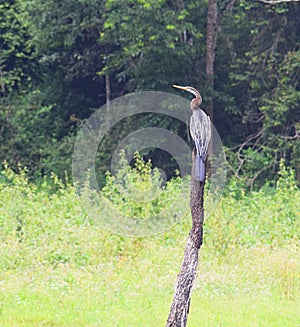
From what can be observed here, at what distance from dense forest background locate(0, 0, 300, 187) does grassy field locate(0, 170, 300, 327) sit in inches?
187

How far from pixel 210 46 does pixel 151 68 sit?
137 cm

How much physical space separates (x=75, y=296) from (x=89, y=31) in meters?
11.1

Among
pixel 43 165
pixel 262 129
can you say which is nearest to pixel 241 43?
pixel 262 129

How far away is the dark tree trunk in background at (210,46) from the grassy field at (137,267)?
4.99 metres

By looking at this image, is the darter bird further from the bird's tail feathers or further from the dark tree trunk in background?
the dark tree trunk in background

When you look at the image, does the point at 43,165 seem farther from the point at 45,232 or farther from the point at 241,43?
the point at 45,232

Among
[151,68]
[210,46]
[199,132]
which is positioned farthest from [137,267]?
[210,46]

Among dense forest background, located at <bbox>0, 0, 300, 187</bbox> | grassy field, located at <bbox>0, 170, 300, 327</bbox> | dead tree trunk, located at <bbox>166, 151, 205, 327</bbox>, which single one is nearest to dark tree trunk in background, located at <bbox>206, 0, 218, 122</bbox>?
dense forest background, located at <bbox>0, 0, 300, 187</bbox>

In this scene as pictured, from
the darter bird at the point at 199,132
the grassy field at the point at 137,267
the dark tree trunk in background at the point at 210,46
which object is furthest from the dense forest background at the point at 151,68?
the darter bird at the point at 199,132

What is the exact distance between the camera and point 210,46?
1695 centimetres

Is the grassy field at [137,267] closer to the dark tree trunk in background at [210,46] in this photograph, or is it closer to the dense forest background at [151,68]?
the dense forest background at [151,68]

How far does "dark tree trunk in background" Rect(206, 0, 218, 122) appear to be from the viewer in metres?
16.7

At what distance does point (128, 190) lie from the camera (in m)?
11.2

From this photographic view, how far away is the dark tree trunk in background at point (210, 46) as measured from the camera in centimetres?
1672
